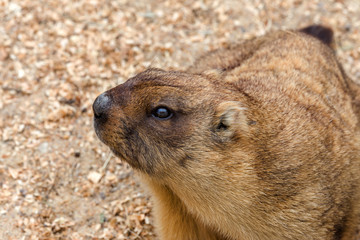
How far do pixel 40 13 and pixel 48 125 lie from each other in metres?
1.82

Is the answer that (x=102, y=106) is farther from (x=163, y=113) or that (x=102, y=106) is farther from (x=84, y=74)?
(x=84, y=74)

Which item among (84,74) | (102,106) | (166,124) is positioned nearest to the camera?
(166,124)

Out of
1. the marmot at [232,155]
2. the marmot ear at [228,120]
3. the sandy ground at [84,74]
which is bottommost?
the sandy ground at [84,74]

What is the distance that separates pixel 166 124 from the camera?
356 cm

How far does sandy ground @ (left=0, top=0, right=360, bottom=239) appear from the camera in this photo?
4.95m

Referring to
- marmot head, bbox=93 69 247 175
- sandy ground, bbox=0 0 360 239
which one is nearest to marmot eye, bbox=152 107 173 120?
marmot head, bbox=93 69 247 175

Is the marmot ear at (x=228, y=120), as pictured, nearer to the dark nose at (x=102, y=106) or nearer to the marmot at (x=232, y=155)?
the marmot at (x=232, y=155)

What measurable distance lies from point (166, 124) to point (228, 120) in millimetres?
480

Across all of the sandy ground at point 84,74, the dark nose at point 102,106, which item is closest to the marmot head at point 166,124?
the dark nose at point 102,106

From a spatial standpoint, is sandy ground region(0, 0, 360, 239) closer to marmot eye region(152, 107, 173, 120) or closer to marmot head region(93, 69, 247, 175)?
marmot head region(93, 69, 247, 175)

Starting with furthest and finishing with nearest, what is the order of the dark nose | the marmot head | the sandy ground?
the sandy ground
the dark nose
the marmot head

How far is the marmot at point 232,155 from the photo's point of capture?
140 inches

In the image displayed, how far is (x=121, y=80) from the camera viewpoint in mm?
6191

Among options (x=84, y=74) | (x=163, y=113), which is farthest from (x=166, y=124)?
(x=84, y=74)
